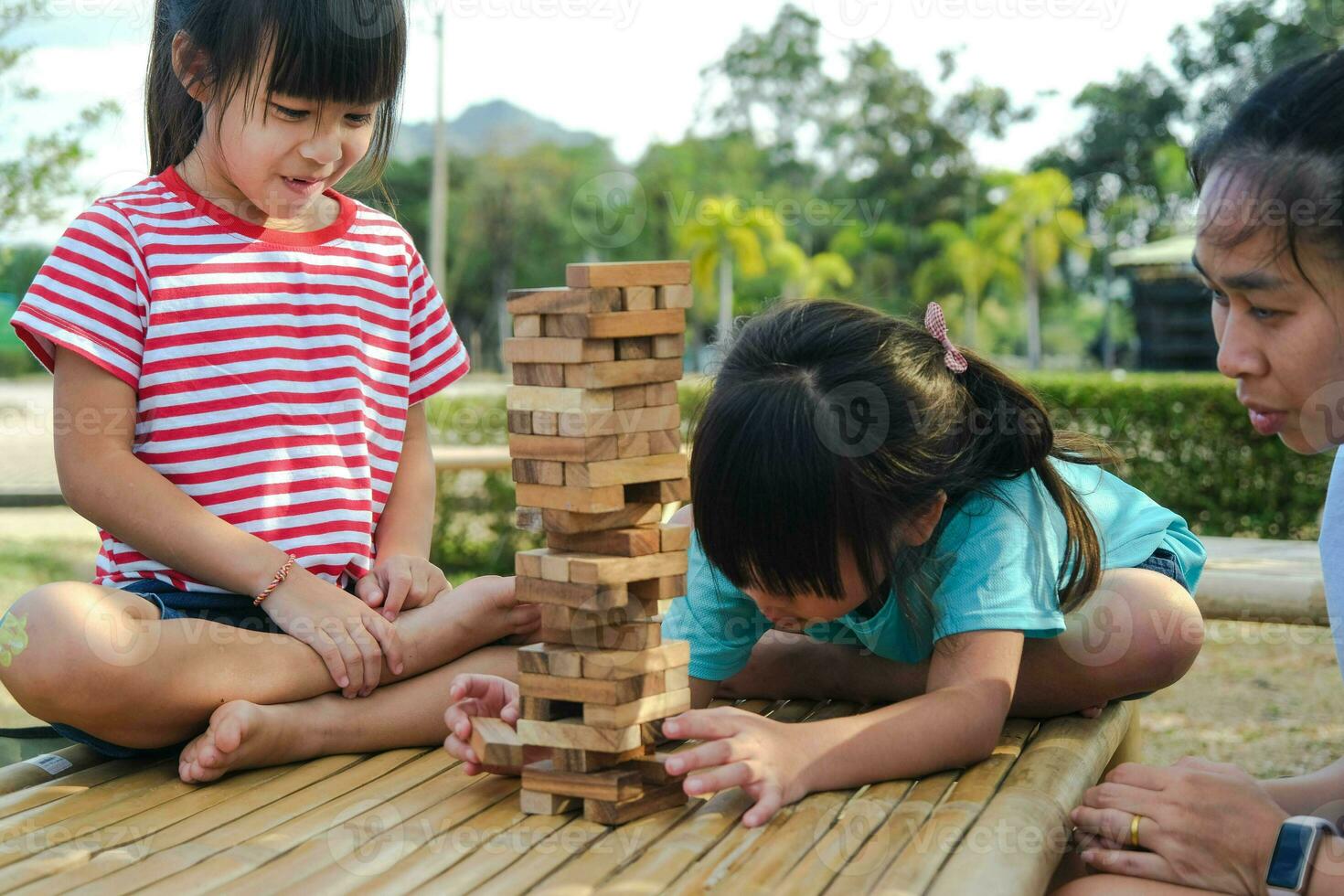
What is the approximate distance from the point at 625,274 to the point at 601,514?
0.27 meters

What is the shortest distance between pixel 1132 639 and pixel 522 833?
0.95 meters

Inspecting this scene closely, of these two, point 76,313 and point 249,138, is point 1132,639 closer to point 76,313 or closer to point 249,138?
point 249,138

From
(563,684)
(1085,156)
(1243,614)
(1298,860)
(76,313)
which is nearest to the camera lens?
(1298,860)

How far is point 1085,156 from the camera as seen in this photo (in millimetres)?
42750

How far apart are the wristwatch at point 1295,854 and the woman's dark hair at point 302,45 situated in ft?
5.02

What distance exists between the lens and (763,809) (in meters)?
1.48

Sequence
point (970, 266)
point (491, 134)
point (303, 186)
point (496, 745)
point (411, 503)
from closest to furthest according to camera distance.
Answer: point (496, 745), point (303, 186), point (411, 503), point (970, 266), point (491, 134)

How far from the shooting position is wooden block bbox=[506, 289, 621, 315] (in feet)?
4.64

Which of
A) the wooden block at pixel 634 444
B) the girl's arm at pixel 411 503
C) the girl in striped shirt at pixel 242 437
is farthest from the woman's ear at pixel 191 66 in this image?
the wooden block at pixel 634 444

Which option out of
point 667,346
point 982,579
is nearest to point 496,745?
point 667,346

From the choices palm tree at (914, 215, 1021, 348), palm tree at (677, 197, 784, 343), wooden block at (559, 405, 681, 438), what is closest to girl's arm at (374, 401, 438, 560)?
wooden block at (559, 405, 681, 438)

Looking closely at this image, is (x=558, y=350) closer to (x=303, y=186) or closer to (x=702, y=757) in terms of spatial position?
(x=702, y=757)

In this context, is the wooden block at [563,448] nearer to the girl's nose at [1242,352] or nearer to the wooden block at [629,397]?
the wooden block at [629,397]

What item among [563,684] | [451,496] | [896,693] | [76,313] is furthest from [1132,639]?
[451,496]
